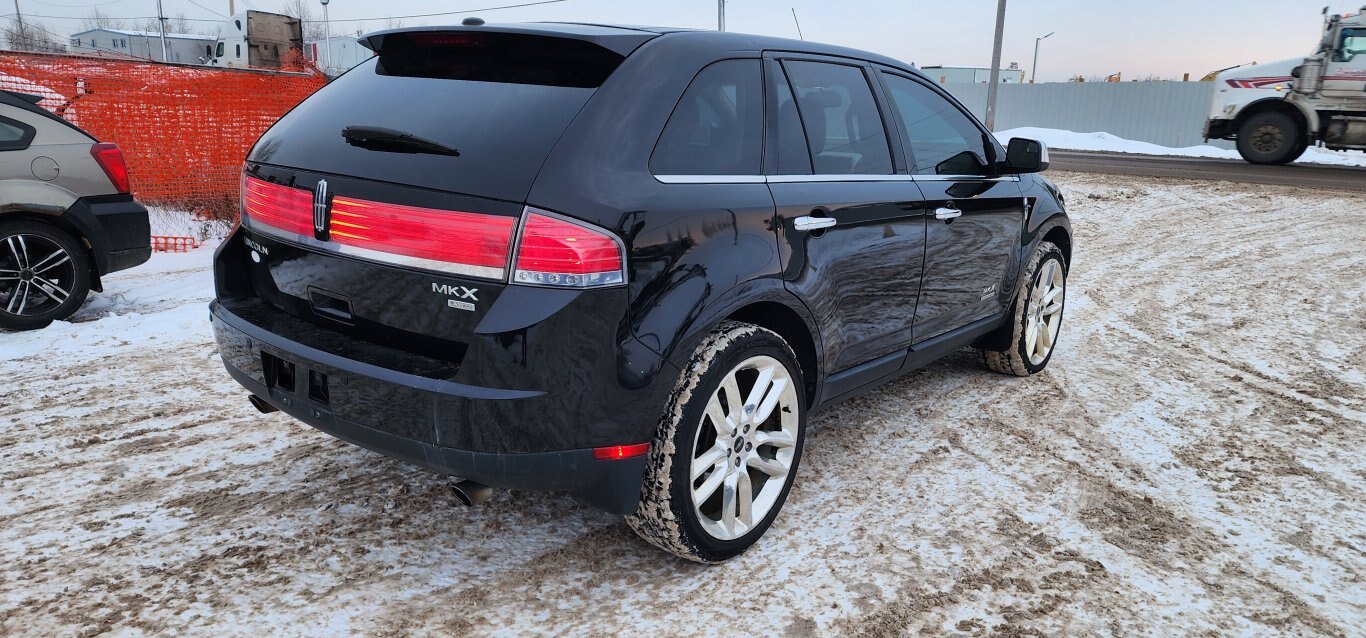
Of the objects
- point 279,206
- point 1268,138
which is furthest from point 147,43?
point 279,206

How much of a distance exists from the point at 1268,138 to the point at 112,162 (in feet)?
66.1

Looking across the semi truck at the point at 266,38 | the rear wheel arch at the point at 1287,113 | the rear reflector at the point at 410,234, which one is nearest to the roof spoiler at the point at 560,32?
the rear reflector at the point at 410,234

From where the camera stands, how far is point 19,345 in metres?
4.93

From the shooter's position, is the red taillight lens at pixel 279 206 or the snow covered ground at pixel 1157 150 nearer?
the red taillight lens at pixel 279 206

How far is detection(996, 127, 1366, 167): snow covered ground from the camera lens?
21.1 metres

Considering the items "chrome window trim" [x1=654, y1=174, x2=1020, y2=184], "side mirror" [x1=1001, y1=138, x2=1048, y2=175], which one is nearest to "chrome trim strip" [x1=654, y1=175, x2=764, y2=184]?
"chrome window trim" [x1=654, y1=174, x2=1020, y2=184]

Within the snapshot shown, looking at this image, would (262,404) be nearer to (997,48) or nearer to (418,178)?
(418,178)

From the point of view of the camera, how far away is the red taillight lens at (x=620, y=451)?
2381mm

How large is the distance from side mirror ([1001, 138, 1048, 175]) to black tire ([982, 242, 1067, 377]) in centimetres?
66

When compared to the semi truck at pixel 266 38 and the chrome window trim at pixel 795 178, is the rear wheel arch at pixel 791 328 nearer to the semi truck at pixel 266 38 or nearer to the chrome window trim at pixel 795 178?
the chrome window trim at pixel 795 178

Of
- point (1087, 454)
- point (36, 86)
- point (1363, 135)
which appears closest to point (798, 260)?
point (1087, 454)

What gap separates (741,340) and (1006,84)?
37837 millimetres

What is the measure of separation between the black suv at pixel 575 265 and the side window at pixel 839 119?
0.02m

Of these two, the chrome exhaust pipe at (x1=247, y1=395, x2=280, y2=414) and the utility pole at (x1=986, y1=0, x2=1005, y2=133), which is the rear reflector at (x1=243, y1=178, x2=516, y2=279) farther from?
the utility pole at (x1=986, y1=0, x2=1005, y2=133)
